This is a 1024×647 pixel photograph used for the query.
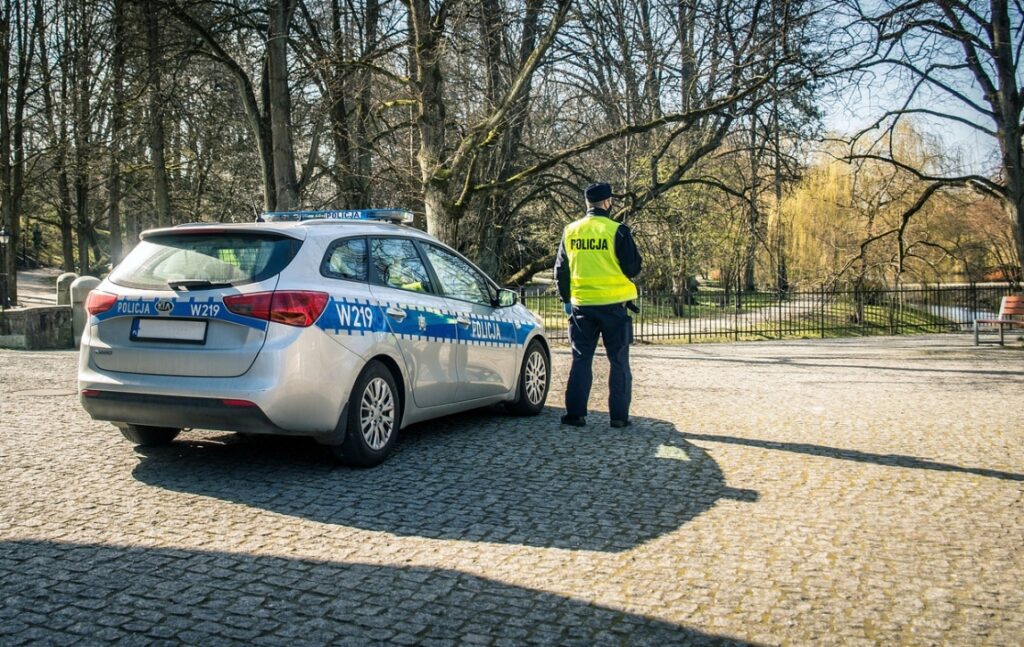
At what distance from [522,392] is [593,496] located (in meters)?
2.97

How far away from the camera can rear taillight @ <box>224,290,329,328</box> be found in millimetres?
5438

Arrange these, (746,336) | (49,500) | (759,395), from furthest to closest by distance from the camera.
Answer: (746,336), (759,395), (49,500)

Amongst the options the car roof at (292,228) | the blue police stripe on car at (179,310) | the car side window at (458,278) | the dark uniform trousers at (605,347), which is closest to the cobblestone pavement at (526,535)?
the dark uniform trousers at (605,347)

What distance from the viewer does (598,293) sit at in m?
7.64

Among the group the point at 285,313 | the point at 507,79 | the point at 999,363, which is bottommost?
the point at 999,363

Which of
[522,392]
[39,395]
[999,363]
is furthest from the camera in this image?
[999,363]

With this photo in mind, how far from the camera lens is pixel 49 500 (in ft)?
16.7

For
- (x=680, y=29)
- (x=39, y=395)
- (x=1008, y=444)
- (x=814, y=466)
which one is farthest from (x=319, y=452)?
(x=680, y=29)

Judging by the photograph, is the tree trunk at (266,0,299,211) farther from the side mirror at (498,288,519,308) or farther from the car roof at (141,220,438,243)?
the car roof at (141,220,438,243)

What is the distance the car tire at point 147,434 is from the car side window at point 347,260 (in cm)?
175

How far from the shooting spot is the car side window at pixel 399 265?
21.1ft

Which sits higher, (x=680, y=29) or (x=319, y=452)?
(x=680, y=29)

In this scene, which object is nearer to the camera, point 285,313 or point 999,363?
point 285,313

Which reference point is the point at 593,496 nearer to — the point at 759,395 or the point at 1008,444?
the point at 1008,444
